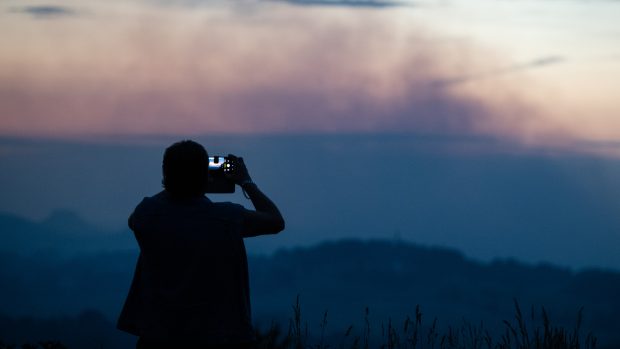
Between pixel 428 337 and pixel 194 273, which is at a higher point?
pixel 194 273

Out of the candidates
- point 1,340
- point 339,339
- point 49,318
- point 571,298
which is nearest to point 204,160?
point 339,339

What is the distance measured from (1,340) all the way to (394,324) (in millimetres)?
3047

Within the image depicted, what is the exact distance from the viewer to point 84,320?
144 metres

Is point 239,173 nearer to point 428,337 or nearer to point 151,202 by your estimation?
point 151,202

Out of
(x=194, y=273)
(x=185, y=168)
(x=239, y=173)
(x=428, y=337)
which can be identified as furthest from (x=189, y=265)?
(x=428, y=337)

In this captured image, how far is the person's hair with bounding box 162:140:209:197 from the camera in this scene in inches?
156

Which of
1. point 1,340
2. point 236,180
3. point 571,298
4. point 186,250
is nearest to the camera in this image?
point 186,250

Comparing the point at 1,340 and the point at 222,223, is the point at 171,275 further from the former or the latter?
the point at 1,340

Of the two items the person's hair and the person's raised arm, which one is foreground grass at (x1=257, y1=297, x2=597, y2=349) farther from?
the person's hair

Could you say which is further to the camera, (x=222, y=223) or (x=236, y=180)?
(x=236, y=180)

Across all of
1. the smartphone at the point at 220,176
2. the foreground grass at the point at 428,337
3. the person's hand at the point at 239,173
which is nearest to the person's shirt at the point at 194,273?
the person's hand at the point at 239,173

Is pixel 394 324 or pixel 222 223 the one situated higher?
pixel 222 223

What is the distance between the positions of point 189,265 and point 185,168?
41cm

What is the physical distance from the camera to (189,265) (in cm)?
389
